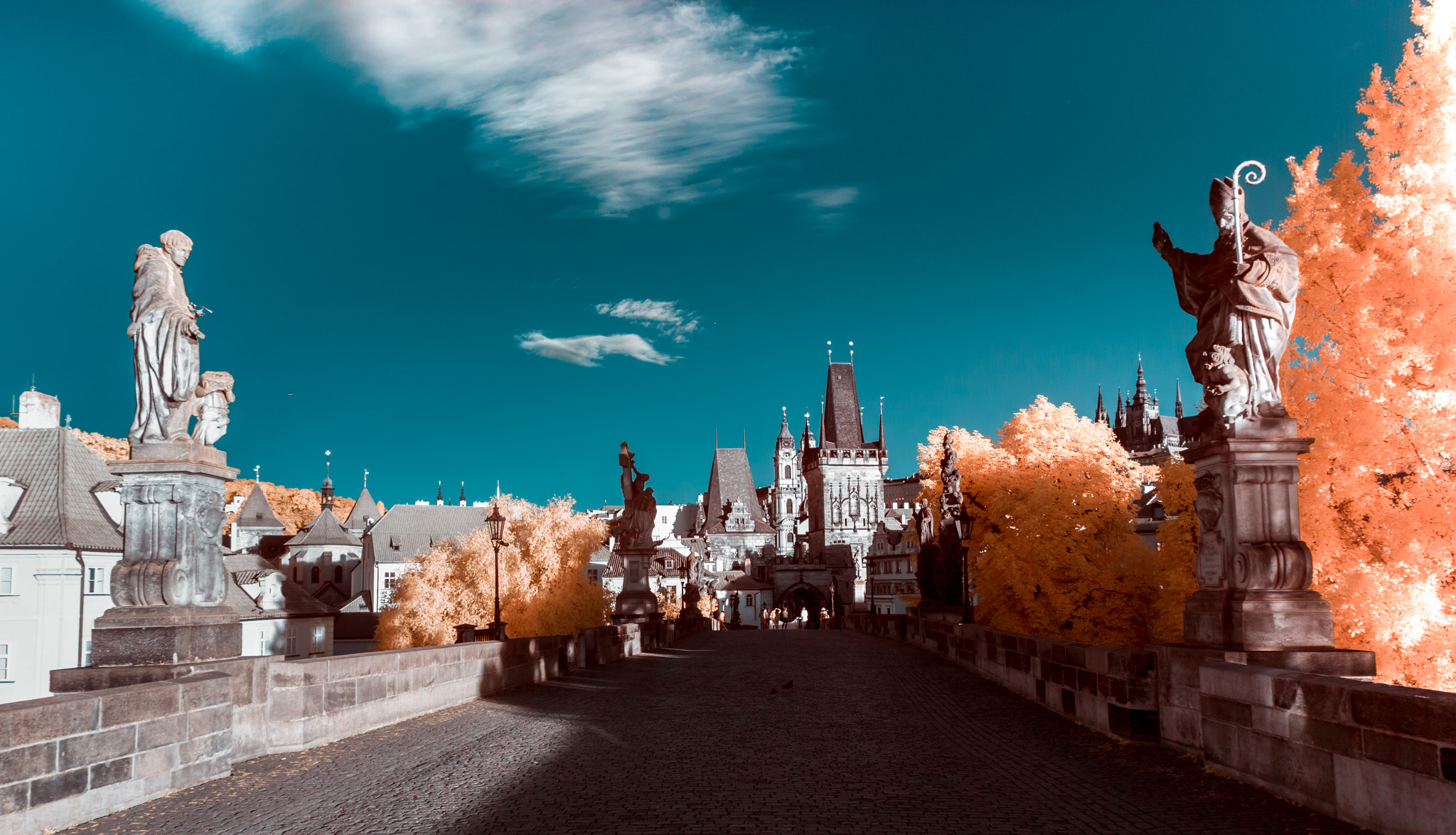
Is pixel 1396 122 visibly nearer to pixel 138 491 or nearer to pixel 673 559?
pixel 138 491

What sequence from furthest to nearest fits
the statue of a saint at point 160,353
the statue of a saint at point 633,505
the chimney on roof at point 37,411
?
1. the chimney on roof at point 37,411
2. the statue of a saint at point 633,505
3. the statue of a saint at point 160,353

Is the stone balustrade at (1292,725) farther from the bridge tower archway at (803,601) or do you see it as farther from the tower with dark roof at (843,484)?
the tower with dark roof at (843,484)

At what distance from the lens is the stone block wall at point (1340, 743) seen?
16.6ft

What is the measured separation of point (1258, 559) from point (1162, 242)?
3.15m

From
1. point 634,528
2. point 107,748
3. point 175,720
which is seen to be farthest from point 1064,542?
point 107,748

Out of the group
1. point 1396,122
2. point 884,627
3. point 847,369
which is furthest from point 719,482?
point 1396,122

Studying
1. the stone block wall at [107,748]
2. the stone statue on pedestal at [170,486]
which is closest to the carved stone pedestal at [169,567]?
the stone statue on pedestal at [170,486]

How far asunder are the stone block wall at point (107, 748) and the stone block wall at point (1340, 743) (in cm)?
777

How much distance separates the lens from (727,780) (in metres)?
7.74

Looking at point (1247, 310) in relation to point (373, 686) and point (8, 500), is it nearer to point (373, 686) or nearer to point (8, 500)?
point (373, 686)

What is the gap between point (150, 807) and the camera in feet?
22.0

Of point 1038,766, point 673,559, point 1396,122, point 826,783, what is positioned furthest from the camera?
point 673,559

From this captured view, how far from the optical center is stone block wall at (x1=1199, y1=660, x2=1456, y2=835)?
5070mm

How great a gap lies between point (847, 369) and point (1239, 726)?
468ft
